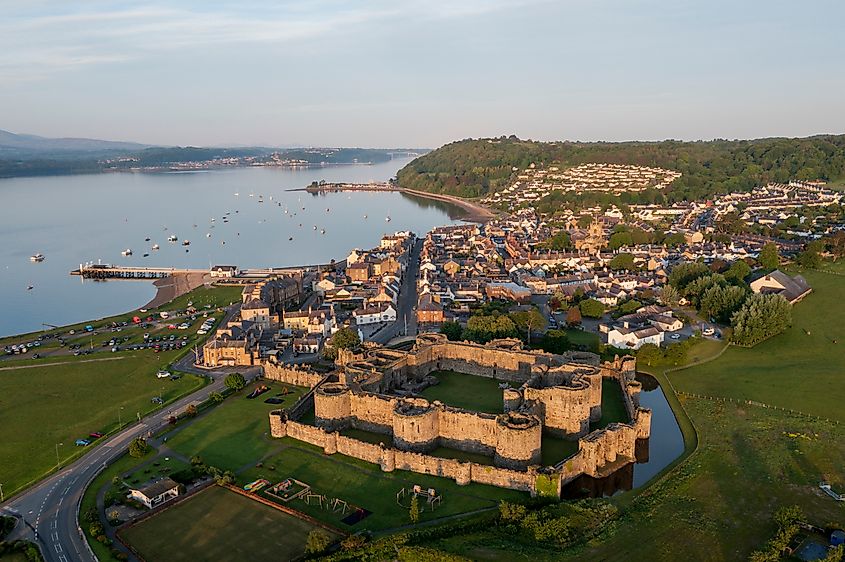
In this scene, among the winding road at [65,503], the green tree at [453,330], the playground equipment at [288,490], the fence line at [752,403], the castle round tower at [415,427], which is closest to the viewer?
the winding road at [65,503]

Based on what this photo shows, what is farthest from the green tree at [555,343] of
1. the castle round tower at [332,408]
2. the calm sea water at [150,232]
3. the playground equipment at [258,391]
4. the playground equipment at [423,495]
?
the calm sea water at [150,232]

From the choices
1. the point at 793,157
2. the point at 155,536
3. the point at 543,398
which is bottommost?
the point at 155,536

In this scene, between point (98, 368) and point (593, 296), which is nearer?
point (98, 368)

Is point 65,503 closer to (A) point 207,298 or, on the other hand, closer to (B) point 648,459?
(B) point 648,459

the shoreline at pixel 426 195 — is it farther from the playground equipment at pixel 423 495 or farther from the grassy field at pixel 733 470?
the playground equipment at pixel 423 495

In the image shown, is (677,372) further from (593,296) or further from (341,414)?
(341,414)

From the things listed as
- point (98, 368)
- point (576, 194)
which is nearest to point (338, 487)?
point (98, 368)

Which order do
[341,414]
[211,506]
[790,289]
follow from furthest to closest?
[790,289], [341,414], [211,506]

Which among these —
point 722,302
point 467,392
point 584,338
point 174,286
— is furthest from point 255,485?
point 174,286
